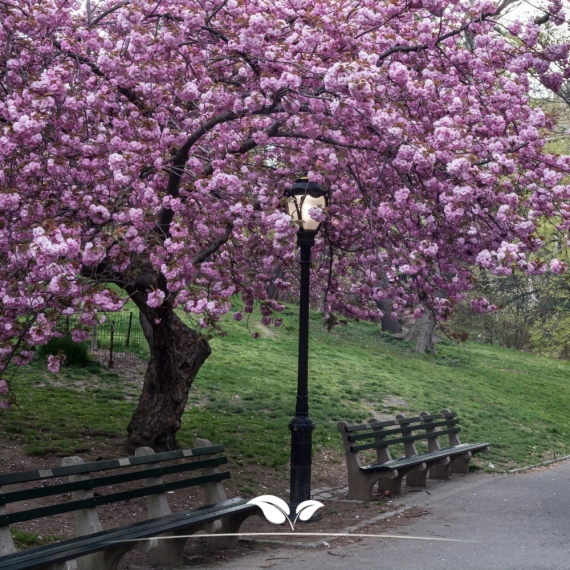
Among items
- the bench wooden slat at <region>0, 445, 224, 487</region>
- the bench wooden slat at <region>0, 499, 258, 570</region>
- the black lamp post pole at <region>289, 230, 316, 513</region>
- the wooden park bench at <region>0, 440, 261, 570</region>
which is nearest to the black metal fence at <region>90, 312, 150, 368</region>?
the black lamp post pole at <region>289, 230, 316, 513</region>

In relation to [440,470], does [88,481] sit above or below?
above

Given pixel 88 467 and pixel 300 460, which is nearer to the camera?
pixel 88 467

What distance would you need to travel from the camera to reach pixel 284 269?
1256 centimetres

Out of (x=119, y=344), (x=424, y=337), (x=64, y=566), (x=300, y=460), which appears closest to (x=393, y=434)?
(x=300, y=460)

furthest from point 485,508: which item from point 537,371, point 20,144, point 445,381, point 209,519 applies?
point 537,371

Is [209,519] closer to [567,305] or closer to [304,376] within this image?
[304,376]

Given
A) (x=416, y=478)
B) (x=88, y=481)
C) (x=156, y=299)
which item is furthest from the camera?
(x=416, y=478)

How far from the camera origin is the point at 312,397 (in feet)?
58.0

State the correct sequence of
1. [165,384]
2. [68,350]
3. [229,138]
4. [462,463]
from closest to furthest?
[229,138] → [165,384] → [462,463] → [68,350]

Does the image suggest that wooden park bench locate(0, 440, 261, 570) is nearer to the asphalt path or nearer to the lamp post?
the asphalt path

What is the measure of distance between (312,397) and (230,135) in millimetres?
9339

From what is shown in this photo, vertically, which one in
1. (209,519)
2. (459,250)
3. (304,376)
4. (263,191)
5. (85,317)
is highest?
(263,191)

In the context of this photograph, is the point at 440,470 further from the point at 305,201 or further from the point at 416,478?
the point at 305,201

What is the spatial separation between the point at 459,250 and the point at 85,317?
4.06 meters
